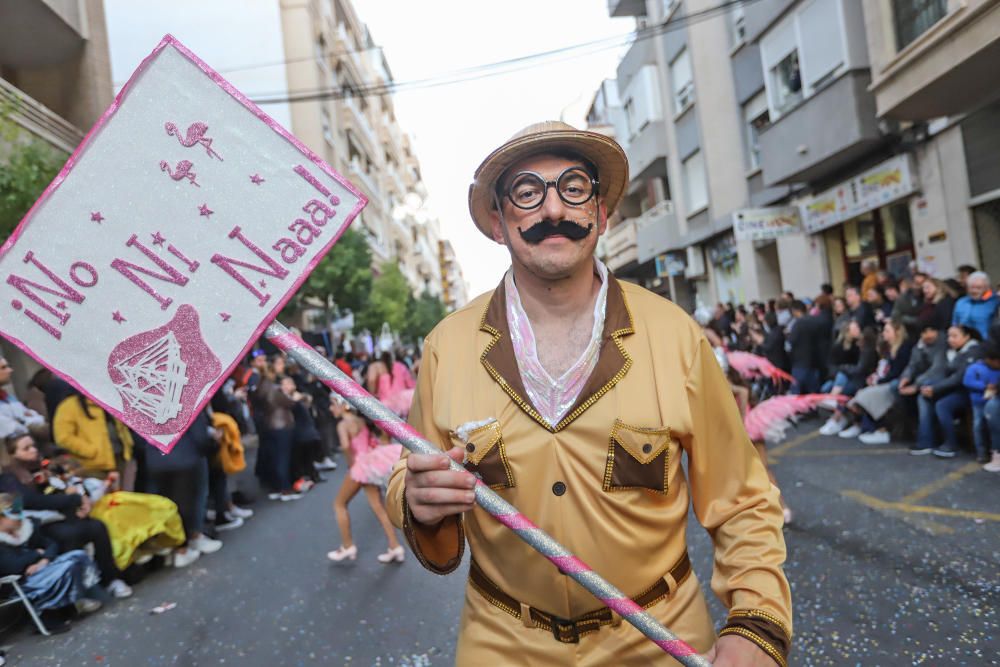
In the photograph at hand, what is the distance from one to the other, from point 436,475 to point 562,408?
375mm

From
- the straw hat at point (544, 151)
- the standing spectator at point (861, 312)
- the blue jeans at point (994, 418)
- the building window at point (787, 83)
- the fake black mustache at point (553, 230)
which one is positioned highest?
the building window at point (787, 83)

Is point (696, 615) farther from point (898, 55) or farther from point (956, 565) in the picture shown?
point (898, 55)

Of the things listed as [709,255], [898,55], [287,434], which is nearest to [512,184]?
[287,434]

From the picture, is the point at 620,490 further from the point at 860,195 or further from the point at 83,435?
the point at 860,195

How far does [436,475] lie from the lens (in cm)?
164

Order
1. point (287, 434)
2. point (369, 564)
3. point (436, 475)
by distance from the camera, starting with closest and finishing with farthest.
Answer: point (436, 475) → point (369, 564) → point (287, 434)

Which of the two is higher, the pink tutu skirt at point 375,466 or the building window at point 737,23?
the building window at point 737,23

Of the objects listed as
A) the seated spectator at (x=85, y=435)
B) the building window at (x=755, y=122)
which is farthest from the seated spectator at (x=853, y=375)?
the building window at (x=755, y=122)

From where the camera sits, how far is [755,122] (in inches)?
724

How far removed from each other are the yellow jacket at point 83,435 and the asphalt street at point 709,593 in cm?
114

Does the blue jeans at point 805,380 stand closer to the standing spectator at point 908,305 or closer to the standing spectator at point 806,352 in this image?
the standing spectator at point 806,352

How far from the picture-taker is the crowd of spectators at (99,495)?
5.28 m

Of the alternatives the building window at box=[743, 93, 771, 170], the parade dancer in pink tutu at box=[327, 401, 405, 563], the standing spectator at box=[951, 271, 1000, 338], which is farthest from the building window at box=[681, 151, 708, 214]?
the parade dancer in pink tutu at box=[327, 401, 405, 563]

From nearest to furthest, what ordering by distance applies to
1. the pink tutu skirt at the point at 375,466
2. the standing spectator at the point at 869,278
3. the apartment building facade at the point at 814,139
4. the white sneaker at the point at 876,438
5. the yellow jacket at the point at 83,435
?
1. the pink tutu skirt at the point at 375,466
2. the yellow jacket at the point at 83,435
3. the white sneaker at the point at 876,438
4. the standing spectator at the point at 869,278
5. the apartment building facade at the point at 814,139
